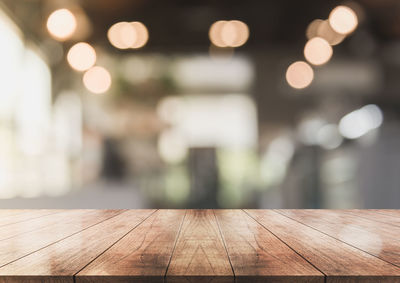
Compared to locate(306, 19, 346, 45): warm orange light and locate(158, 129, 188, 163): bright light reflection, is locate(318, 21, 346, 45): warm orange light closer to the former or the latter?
locate(306, 19, 346, 45): warm orange light

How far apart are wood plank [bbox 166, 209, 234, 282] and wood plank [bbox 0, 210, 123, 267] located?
316 millimetres

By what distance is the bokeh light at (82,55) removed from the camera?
3.13 meters

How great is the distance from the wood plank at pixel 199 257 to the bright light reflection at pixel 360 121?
220 cm

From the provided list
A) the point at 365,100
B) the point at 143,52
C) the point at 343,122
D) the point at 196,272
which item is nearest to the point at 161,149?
the point at 143,52

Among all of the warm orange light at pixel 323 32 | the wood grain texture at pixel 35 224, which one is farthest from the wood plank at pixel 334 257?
the warm orange light at pixel 323 32

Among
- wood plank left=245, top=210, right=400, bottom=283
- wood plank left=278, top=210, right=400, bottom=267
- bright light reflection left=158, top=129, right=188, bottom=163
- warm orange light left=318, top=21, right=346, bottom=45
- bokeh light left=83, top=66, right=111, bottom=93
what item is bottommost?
wood plank left=278, top=210, right=400, bottom=267

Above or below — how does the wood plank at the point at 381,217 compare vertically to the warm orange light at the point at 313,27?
below

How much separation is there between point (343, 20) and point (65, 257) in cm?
299

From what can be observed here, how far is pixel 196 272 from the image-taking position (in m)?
0.65

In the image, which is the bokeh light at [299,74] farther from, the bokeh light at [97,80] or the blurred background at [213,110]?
the bokeh light at [97,80]

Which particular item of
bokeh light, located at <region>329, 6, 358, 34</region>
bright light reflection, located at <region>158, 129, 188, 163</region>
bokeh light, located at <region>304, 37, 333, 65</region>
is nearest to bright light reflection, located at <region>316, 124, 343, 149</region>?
bokeh light, located at <region>304, 37, 333, 65</region>

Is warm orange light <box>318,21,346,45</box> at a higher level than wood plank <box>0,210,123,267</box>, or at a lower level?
higher

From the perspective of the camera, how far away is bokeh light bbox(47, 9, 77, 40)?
3.14 metres

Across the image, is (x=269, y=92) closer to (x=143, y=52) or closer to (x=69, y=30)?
(x=143, y=52)
